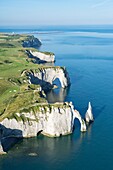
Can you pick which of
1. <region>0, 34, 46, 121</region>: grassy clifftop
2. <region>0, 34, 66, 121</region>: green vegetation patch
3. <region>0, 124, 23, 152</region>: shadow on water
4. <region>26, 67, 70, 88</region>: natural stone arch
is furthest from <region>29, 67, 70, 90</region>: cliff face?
<region>0, 124, 23, 152</region>: shadow on water

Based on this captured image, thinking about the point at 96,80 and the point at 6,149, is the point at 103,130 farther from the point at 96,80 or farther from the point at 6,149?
the point at 96,80

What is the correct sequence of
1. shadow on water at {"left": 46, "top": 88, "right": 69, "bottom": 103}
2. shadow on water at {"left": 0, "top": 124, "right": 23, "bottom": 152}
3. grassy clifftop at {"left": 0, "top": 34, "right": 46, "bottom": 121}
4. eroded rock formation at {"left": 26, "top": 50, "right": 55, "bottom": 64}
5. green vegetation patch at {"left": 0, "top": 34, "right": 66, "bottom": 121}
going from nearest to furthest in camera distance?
1. shadow on water at {"left": 0, "top": 124, "right": 23, "bottom": 152}
2. green vegetation patch at {"left": 0, "top": 34, "right": 66, "bottom": 121}
3. grassy clifftop at {"left": 0, "top": 34, "right": 46, "bottom": 121}
4. shadow on water at {"left": 46, "top": 88, "right": 69, "bottom": 103}
5. eroded rock formation at {"left": 26, "top": 50, "right": 55, "bottom": 64}

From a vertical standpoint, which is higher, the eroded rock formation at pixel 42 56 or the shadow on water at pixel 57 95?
the eroded rock formation at pixel 42 56

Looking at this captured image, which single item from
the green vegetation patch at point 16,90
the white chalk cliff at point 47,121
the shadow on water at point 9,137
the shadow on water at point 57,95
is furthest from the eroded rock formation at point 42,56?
the shadow on water at point 9,137

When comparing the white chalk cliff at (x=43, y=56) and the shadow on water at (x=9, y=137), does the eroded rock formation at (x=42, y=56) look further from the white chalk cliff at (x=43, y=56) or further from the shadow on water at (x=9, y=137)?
the shadow on water at (x=9, y=137)

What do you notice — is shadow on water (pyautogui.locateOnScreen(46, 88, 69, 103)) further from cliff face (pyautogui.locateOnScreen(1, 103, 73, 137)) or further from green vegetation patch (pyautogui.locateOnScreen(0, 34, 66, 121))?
cliff face (pyautogui.locateOnScreen(1, 103, 73, 137))

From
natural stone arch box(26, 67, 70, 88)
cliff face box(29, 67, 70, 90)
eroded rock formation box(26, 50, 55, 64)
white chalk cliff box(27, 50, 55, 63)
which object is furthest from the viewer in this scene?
white chalk cliff box(27, 50, 55, 63)

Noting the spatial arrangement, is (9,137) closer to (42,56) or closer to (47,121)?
(47,121)

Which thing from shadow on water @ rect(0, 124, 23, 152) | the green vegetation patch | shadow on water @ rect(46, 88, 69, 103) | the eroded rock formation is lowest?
shadow on water @ rect(0, 124, 23, 152)
